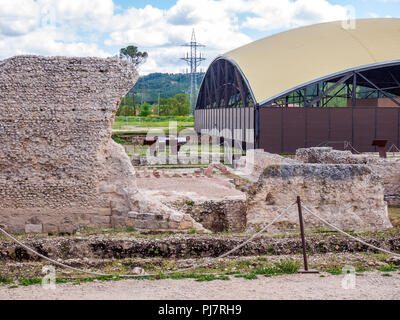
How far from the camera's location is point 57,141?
11422mm

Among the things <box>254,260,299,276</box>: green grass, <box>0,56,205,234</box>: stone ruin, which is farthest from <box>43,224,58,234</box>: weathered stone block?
<box>254,260,299,276</box>: green grass

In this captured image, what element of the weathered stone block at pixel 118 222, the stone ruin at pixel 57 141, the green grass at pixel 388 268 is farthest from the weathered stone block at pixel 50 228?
the green grass at pixel 388 268

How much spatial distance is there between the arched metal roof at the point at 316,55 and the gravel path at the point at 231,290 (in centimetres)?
2390

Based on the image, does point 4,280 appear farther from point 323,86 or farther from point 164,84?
point 164,84

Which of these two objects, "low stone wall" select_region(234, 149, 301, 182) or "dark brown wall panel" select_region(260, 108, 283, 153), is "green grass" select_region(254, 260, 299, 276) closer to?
"low stone wall" select_region(234, 149, 301, 182)

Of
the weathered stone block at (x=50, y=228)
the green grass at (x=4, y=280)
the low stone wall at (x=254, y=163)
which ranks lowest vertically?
the weathered stone block at (x=50, y=228)

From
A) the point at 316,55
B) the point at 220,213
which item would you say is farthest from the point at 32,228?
the point at 316,55

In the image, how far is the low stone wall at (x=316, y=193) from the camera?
441 inches

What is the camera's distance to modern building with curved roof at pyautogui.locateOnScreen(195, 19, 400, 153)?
98.9 ft

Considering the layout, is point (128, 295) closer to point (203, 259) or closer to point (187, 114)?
point (203, 259)

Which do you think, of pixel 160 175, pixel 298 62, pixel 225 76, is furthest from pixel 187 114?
pixel 160 175

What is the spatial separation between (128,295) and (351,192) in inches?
266

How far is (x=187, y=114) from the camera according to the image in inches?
3346

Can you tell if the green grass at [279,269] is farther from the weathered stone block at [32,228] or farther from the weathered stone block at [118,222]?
the weathered stone block at [32,228]
